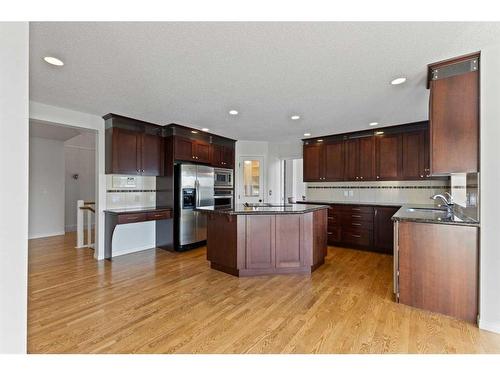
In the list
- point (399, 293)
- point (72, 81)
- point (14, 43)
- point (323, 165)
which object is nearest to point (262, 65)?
point (14, 43)

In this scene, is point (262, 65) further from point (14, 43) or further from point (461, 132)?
point (461, 132)

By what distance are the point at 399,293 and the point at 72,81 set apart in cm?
407

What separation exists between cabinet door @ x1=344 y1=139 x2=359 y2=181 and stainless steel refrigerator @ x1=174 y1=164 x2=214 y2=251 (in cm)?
280

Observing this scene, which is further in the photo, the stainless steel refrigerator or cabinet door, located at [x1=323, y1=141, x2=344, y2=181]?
cabinet door, located at [x1=323, y1=141, x2=344, y2=181]

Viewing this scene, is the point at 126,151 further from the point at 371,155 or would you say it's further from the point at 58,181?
the point at 371,155

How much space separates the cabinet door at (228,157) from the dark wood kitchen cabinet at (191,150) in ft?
1.80

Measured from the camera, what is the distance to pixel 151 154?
4.48 metres

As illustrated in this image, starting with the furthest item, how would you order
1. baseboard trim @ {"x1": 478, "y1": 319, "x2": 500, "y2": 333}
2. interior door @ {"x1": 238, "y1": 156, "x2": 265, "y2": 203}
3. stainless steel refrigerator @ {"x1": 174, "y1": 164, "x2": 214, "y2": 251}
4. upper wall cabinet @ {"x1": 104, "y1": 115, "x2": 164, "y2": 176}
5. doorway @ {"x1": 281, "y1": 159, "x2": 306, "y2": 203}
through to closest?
doorway @ {"x1": 281, "y1": 159, "x2": 306, "y2": 203} < interior door @ {"x1": 238, "y1": 156, "x2": 265, "y2": 203} < stainless steel refrigerator @ {"x1": 174, "y1": 164, "x2": 214, "y2": 251} < upper wall cabinet @ {"x1": 104, "y1": 115, "x2": 164, "y2": 176} < baseboard trim @ {"x1": 478, "y1": 319, "x2": 500, "y2": 333}

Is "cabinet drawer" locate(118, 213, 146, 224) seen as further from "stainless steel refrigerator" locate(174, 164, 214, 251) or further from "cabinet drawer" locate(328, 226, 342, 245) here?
"cabinet drawer" locate(328, 226, 342, 245)

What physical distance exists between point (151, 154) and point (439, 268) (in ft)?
14.3

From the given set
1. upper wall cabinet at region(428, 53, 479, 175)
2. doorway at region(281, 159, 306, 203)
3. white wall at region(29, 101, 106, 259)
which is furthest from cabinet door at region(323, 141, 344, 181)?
white wall at region(29, 101, 106, 259)

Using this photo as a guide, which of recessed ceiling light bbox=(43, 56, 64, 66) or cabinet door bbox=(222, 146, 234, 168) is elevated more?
recessed ceiling light bbox=(43, 56, 64, 66)

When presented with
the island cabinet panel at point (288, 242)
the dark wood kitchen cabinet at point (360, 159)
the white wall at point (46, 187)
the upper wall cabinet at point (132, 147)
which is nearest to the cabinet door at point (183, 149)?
the upper wall cabinet at point (132, 147)

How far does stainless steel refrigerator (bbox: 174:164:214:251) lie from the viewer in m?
4.50
